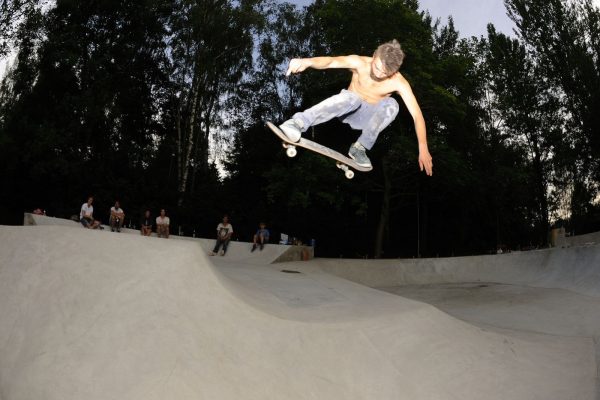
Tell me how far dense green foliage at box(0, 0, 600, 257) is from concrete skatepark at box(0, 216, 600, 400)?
15.4 metres

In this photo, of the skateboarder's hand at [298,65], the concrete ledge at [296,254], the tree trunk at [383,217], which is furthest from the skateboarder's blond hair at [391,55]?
the tree trunk at [383,217]

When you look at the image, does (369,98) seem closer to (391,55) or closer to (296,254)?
(391,55)

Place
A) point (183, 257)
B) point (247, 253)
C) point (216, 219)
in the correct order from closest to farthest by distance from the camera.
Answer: point (183, 257)
point (247, 253)
point (216, 219)

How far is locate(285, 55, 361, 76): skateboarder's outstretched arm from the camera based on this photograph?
17.7ft

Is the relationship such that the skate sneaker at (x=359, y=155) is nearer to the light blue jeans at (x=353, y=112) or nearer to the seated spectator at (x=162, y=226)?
the light blue jeans at (x=353, y=112)

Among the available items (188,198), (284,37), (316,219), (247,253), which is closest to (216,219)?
(188,198)

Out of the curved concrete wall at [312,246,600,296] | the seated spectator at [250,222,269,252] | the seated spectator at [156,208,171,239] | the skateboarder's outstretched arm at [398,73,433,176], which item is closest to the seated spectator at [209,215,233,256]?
the seated spectator at [250,222,269,252]

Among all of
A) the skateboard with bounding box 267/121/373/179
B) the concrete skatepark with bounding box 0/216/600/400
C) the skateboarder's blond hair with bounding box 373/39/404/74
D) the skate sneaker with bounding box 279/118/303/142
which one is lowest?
the concrete skatepark with bounding box 0/216/600/400

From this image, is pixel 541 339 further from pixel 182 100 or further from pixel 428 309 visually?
pixel 182 100

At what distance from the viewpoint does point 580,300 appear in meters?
10.0

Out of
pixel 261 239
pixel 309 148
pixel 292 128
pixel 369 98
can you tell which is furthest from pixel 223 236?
pixel 369 98

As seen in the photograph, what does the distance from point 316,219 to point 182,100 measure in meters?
10.5

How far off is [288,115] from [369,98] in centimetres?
2422

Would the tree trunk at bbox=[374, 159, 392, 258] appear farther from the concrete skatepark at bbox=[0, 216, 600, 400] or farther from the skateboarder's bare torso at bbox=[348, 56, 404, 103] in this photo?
the skateboarder's bare torso at bbox=[348, 56, 404, 103]
